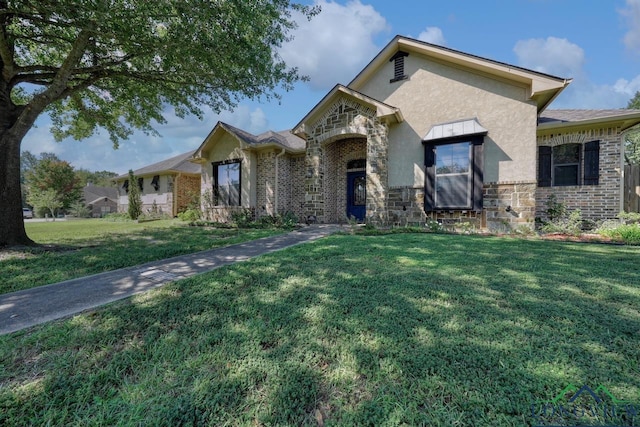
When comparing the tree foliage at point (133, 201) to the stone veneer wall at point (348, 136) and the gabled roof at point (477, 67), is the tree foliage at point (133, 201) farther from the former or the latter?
the gabled roof at point (477, 67)

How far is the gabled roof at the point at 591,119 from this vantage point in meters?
8.05

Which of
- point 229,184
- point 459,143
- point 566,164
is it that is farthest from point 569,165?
point 229,184

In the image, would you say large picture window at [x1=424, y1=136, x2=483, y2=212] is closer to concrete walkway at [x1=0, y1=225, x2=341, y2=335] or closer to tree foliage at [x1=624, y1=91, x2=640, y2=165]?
concrete walkway at [x1=0, y1=225, x2=341, y2=335]

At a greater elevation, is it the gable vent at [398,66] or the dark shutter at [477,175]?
the gable vent at [398,66]

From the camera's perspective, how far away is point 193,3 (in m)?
5.28

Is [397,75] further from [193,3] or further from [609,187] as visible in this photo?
[609,187]

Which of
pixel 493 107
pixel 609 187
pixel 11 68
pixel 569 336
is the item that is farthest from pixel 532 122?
pixel 11 68

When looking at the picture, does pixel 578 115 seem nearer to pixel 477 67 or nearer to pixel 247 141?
pixel 477 67

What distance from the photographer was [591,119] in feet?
27.3

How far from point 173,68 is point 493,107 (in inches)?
388

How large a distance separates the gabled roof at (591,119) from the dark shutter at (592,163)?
2.39ft

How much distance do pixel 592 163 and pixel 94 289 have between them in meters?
13.5

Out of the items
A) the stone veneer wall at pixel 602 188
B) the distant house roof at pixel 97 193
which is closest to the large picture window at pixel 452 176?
the stone veneer wall at pixel 602 188

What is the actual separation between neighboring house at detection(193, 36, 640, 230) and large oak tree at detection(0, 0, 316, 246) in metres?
3.30
